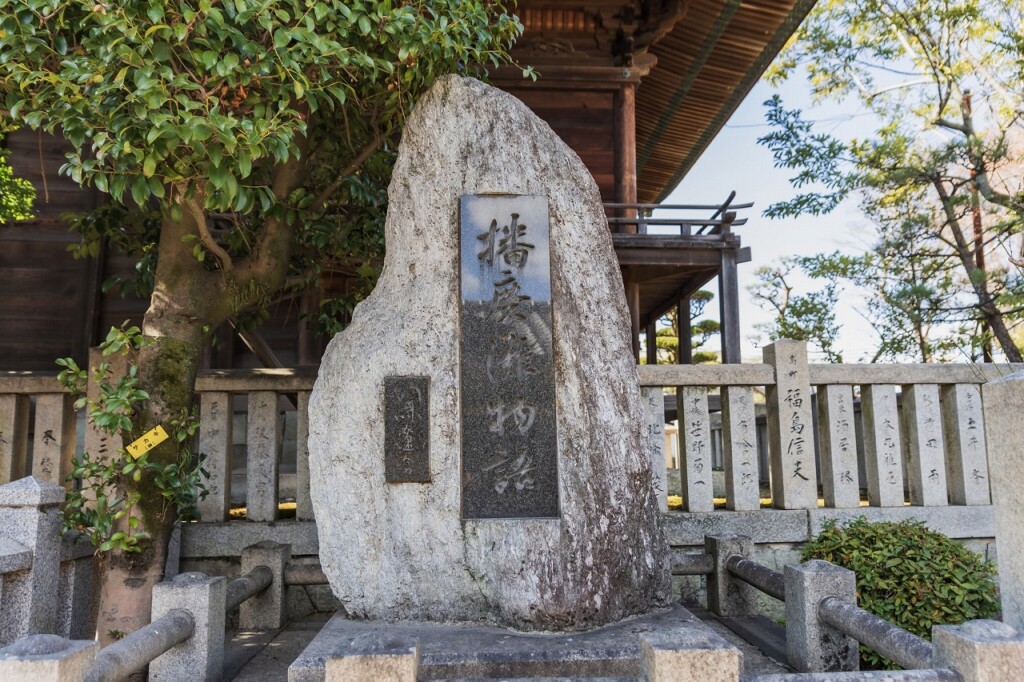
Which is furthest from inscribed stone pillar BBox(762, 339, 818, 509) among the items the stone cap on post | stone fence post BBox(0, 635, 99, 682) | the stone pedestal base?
the stone cap on post

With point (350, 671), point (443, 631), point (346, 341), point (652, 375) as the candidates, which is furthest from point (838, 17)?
point (350, 671)

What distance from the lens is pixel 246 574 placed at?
198 inches

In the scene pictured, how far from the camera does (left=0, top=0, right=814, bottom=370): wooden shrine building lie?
9.27m

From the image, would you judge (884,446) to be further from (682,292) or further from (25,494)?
(682,292)

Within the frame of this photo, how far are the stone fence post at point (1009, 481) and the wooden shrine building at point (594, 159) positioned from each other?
254 inches

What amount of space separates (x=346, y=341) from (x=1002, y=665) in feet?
11.5

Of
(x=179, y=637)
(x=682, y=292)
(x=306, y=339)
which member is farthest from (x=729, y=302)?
(x=179, y=637)

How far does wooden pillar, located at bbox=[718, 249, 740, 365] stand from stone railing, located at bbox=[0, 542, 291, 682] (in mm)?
6970

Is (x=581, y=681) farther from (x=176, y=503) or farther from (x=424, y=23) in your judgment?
(x=424, y=23)

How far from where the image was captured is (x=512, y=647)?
361cm

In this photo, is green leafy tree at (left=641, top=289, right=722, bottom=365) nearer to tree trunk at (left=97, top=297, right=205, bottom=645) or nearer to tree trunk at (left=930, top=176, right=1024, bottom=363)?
tree trunk at (left=930, top=176, right=1024, bottom=363)

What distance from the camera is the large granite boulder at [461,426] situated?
3.96 meters

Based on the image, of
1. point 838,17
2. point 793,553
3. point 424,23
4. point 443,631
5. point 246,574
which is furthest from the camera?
point 838,17

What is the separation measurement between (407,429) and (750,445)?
121 inches
